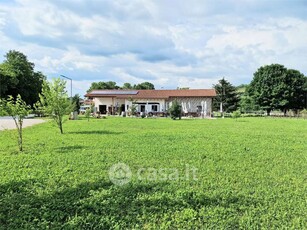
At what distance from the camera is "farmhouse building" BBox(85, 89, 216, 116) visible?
3588 centimetres

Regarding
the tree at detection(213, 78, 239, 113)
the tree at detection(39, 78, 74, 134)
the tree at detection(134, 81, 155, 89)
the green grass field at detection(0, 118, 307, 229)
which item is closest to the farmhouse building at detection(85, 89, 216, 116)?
the tree at detection(213, 78, 239, 113)

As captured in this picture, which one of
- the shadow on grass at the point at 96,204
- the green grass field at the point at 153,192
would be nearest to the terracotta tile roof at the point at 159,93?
the green grass field at the point at 153,192

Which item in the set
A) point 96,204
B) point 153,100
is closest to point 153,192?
point 96,204

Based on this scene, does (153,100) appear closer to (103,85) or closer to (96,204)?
(96,204)

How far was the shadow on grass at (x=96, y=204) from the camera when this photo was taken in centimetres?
317

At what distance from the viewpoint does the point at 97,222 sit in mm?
3174

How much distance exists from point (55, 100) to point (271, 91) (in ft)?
117

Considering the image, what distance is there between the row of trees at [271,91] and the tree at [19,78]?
2811cm

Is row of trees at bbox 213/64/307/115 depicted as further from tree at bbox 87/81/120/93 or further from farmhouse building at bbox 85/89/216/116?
tree at bbox 87/81/120/93

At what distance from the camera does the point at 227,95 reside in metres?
42.2

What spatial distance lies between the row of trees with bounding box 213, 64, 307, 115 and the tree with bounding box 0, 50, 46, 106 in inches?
1107

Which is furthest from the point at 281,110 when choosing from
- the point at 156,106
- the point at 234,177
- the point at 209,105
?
the point at 234,177

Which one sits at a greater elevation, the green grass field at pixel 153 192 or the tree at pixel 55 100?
the tree at pixel 55 100

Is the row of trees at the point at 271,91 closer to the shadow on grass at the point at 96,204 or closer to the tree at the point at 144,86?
the tree at the point at 144,86
